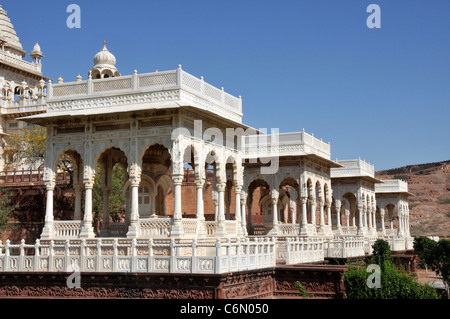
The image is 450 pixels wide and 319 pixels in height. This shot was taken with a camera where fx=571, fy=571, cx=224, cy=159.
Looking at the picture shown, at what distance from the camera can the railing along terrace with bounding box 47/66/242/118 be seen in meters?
19.8

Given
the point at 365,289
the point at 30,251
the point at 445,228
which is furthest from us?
the point at 445,228

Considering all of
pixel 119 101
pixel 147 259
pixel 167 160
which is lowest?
pixel 147 259

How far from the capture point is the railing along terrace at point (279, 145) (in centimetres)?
2997

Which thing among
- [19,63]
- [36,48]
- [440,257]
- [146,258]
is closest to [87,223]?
[146,258]

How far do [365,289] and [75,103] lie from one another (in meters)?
12.4

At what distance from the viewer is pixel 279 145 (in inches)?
1192

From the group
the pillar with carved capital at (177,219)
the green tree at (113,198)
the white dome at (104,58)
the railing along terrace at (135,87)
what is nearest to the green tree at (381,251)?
the pillar with carved capital at (177,219)

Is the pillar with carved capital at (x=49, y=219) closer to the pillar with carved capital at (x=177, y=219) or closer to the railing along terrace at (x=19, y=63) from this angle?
the pillar with carved capital at (x=177, y=219)

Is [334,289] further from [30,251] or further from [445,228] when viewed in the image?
[445,228]

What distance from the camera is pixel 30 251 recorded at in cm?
2972

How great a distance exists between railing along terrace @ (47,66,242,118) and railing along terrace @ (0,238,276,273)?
5.23 meters

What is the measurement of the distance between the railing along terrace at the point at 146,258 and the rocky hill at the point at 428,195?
59679 mm
